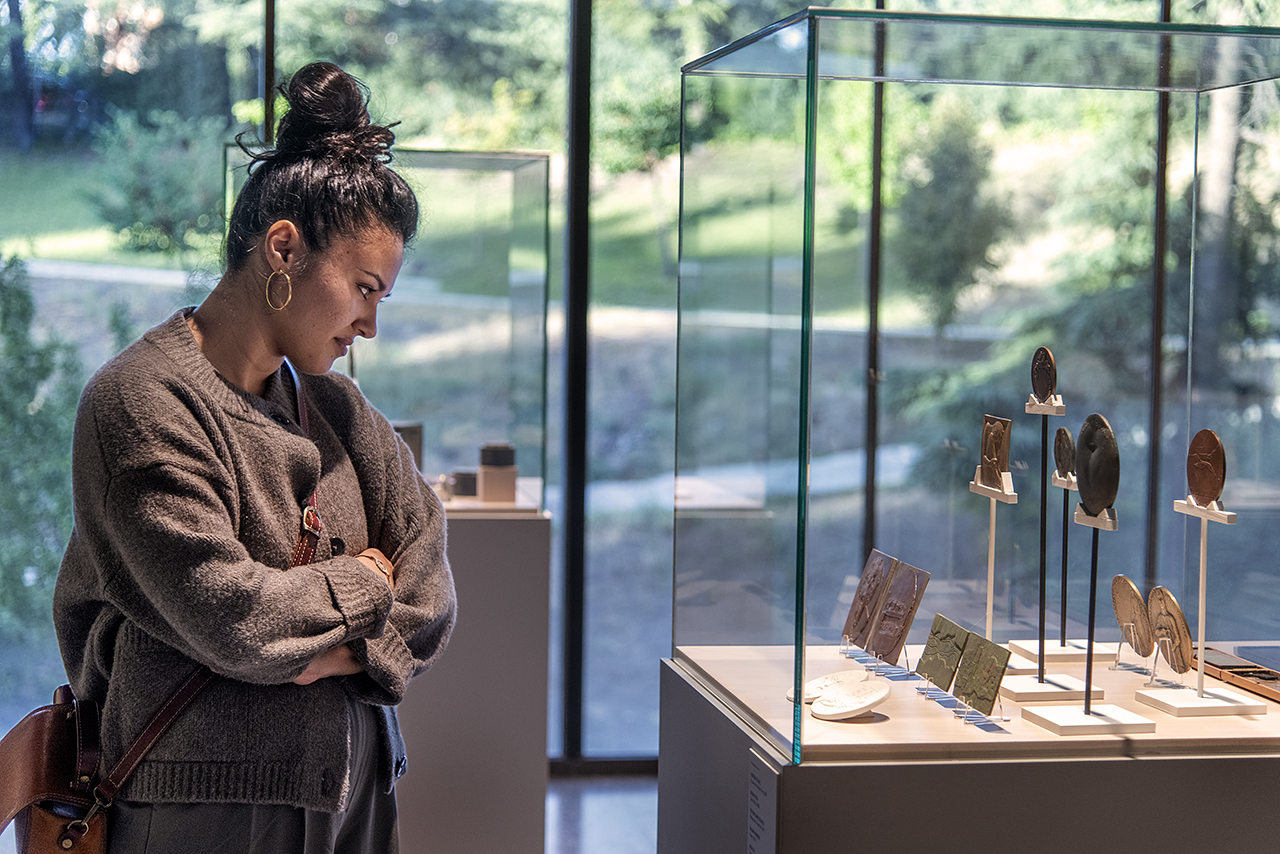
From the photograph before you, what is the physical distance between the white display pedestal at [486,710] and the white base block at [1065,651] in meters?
1.47

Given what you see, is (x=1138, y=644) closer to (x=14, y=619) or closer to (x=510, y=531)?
(x=510, y=531)

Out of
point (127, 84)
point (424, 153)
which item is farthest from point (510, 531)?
point (127, 84)

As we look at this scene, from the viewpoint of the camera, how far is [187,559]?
138cm

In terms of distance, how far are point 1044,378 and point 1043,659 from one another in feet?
1.48

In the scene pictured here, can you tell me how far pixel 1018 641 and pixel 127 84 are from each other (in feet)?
11.1

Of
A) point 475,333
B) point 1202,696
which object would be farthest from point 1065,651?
point 475,333

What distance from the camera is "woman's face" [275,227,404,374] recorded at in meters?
1.56

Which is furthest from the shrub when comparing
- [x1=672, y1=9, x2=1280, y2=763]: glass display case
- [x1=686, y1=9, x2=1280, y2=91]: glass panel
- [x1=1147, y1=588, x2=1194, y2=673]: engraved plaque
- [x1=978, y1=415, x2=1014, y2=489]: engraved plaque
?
[x1=1147, y1=588, x2=1194, y2=673]: engraved plaque

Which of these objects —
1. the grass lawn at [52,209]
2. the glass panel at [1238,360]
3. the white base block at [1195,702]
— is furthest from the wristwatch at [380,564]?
the grass lawn at [52,209]

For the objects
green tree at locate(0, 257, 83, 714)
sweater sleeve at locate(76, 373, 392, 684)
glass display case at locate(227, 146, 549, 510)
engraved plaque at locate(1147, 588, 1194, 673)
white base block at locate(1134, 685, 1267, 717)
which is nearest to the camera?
sweater sleeve at locate(76, 373, 392, 684)

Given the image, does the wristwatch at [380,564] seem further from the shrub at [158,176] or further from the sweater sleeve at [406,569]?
the shrub at [158,176]

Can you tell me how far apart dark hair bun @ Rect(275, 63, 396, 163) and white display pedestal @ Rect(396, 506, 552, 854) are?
1.68 meters

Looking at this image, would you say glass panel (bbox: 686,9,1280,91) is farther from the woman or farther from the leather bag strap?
the leather bag strap

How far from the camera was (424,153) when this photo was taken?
3324mm
